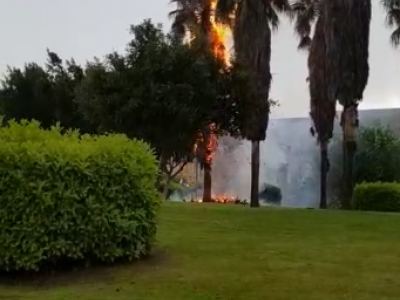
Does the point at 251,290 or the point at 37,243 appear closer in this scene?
the point at 251,290

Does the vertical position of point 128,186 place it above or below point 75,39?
below

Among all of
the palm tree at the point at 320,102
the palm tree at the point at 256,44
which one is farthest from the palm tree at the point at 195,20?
the palm tree at the point at 320,102

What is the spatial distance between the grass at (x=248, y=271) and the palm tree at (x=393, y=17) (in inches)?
720

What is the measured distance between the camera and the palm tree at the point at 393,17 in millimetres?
27516

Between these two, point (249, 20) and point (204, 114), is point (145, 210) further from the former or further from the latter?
point (249, 20)

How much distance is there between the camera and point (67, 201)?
7.46 meters

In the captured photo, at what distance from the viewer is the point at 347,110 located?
2561 centimetres

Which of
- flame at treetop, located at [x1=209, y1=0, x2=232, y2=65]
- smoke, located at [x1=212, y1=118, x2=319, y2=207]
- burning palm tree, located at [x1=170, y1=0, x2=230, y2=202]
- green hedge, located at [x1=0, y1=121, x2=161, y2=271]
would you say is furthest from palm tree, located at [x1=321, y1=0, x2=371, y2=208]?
green hedge, located at [x1=0, y1=121, x2=161, y2=271]

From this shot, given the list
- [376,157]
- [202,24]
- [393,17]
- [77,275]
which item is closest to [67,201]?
[77,275]

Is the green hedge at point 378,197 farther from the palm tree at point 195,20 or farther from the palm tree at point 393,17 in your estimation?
the palm tree at point 195,20

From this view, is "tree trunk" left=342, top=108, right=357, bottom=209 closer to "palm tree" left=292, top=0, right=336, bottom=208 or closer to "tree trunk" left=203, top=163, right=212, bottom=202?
"palm tree" left=292, top=0, right=336, bottom=208

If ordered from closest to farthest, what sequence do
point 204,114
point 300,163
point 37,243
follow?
1. point 37,243
2. point 204,114
3. point 300,163

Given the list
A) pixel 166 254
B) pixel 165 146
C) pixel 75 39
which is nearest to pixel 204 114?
pixel 165 146

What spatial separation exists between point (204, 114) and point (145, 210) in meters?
14.8
